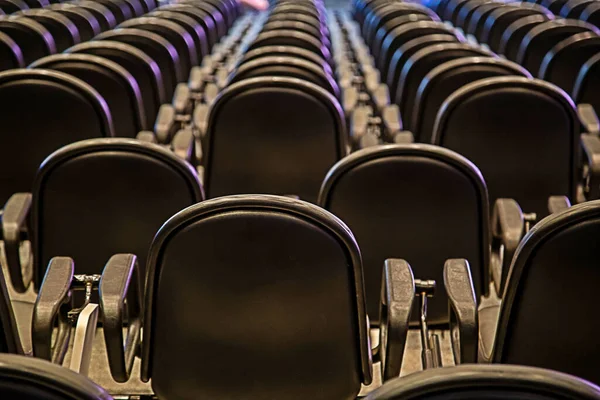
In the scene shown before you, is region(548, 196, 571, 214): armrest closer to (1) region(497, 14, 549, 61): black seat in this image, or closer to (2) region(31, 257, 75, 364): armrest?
(2) region(31, 257, 75, 364): armrest

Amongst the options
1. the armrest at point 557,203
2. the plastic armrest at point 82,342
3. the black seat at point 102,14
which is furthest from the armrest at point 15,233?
the black seat at point 102,14

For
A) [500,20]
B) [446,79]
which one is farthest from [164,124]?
[500,20]

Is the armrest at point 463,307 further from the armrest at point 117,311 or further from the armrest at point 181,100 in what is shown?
the armrest at point 181,100

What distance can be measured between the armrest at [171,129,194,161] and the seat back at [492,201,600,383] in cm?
174

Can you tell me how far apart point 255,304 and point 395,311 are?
1.08 ft

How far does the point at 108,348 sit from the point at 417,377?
1037mm

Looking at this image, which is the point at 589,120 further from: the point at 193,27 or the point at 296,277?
the point at 193,27

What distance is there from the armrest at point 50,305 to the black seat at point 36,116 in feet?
3.21

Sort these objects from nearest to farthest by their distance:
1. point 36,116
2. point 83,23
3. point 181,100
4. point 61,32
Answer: point 36,116
point 181,100
point 61,32
point 83,23

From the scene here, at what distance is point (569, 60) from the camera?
4.39m

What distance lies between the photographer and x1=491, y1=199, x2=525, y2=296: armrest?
240 centimetres

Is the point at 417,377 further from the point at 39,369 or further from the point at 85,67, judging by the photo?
the point at 85,67

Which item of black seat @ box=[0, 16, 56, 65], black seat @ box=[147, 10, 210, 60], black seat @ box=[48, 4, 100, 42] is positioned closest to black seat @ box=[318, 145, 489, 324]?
black seat @ box=[0, 16, 56, 65]

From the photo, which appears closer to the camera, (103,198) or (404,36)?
(103,198)
